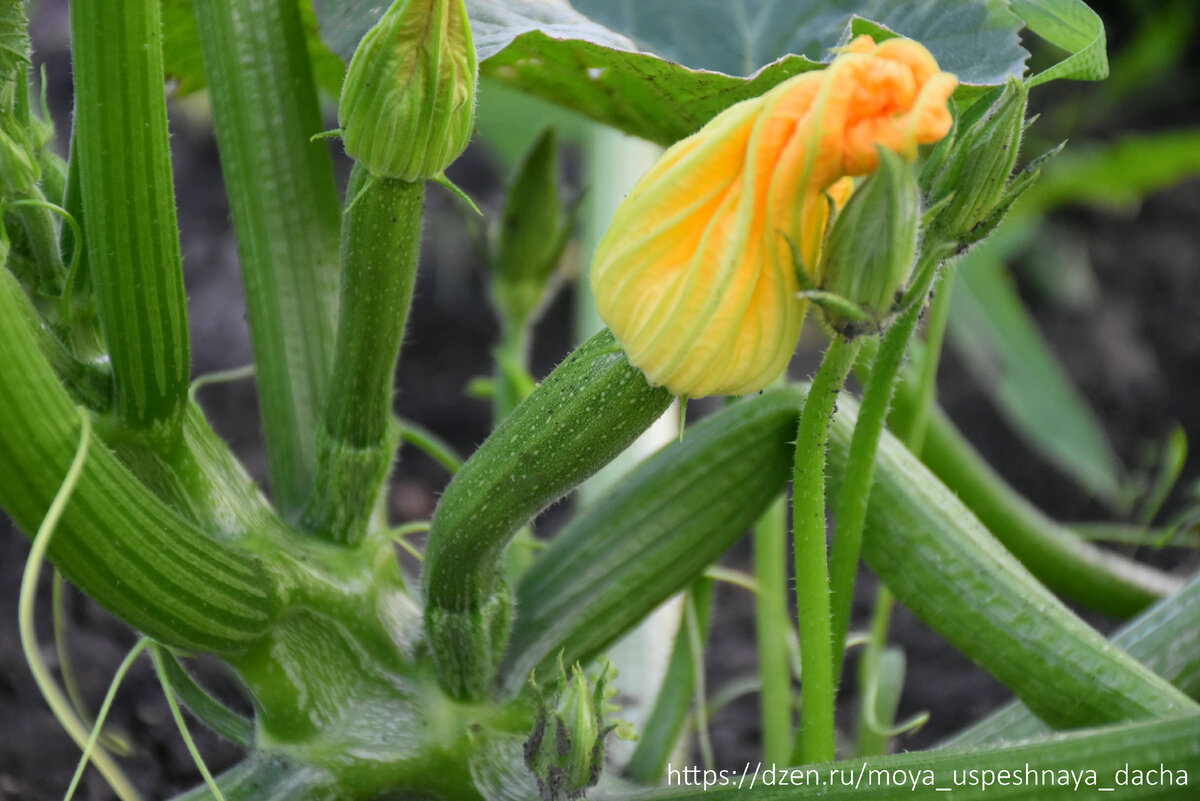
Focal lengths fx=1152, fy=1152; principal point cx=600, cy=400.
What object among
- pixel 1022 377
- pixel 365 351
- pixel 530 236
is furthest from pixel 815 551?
pixel 1022 377

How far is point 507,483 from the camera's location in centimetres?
80

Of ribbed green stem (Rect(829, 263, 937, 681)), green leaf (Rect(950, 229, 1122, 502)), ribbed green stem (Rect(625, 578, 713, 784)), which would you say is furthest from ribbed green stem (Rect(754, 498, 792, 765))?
green leaf (Rect(950, 229, 1122, 502))

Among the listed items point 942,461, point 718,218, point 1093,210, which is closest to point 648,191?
point 718,218

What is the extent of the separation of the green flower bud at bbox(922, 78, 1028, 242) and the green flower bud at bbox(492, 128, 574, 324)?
2.02 ft

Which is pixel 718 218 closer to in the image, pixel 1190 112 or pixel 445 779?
pixel 445 779

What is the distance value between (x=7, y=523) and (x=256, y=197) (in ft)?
3.33

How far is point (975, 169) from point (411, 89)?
34cm

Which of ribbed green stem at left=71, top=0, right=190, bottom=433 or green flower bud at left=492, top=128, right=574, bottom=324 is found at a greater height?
ribbed green stem at left=71, top=0, right=190, bottom=433

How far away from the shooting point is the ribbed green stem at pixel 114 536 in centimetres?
63

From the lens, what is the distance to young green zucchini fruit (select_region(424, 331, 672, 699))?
0.75 m

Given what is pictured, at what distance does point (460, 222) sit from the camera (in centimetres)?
244

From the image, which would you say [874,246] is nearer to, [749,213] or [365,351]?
[749,213]

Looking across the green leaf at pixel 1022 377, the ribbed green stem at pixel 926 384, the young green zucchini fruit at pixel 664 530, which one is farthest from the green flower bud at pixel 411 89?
the green leaf at pixel 1022 377

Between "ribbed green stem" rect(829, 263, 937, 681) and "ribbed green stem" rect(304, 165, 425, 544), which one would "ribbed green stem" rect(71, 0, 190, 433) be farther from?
"ribbed green stem" rect(829, 263, 937, 681)
